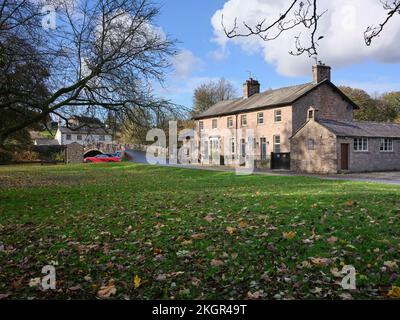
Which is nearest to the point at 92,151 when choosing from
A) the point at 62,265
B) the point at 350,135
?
the point at 350,135

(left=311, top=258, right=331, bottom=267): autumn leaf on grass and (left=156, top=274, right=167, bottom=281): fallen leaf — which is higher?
(left=311, top=258, right=331, bottom=267): autumn leaf on grass

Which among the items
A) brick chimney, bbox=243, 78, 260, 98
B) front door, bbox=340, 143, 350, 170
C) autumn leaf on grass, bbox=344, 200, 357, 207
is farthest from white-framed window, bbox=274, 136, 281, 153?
autumn leaf on grass, bbox=344, 200, 357, 207

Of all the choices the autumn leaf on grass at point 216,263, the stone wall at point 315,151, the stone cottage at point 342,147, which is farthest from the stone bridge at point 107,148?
the autumn leaf on grass at point 216,263

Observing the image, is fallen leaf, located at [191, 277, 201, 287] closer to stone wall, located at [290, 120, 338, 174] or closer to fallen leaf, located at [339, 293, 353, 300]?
fallen leaf, located at [339, 293, 353, 300]

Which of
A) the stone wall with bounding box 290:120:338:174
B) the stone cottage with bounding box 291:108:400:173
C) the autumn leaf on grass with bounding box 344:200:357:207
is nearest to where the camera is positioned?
the autumn leaf on grass with bounding box 344:200:357:207

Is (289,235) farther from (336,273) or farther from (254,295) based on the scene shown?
(254,295)

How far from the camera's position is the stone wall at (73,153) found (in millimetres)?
53062

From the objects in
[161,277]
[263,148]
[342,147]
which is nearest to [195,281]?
[161,277]

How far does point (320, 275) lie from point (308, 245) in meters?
1.32

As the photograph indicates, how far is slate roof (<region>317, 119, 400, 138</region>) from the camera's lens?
29.2 meters

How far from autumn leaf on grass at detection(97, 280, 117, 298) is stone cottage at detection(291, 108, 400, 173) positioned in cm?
2570

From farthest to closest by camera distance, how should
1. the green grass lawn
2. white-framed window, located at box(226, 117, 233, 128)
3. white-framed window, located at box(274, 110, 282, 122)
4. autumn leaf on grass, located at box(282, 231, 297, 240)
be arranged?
white-framed window, located at box(226, 117, 233, 128) < white-framed window, located at box(274, 110, 282, 122) < autumn leaf on grass, located at box(282, 231, 297, 240) < the green grass lawn

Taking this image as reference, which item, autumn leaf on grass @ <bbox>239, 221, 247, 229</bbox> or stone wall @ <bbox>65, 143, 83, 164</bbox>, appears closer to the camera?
autumn leaf on grass @ <bbox>239, 221, 247, 229</bbox>
